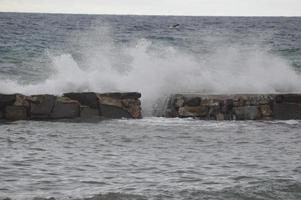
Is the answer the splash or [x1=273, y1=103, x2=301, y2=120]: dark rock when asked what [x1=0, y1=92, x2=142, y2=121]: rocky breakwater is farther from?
[x1=273, y1=103, x2=301, y2=120]: dark rock

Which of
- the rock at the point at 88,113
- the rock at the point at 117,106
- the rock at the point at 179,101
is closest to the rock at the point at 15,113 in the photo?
the rock at the point at 88,113

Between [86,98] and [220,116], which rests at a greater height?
[86,98]

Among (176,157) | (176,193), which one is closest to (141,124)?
(176,157)

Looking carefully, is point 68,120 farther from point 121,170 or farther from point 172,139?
point 121,170

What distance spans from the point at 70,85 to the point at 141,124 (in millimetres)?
3275

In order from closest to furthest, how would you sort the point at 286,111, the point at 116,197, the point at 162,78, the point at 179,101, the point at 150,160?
1. the point at 116,197
2. the point at 150,160
3. the point at 179,101
4. the point at 286,111
5. the point at 162,78

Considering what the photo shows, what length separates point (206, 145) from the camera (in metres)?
9.34

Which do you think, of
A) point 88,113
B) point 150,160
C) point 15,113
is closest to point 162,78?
point 88,113

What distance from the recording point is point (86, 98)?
12016 mm

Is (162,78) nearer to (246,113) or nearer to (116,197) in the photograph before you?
(246,113)

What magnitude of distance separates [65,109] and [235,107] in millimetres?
3271

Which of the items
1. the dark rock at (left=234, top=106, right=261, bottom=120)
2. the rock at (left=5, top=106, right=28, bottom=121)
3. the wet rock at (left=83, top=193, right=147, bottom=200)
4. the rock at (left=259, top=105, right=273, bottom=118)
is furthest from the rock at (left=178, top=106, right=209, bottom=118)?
the wet rock at (left=83, top=193, right=147, bottom=200)

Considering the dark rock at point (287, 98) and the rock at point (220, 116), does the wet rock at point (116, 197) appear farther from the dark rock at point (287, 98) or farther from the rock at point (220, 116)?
the dark rock at point (287, 98)

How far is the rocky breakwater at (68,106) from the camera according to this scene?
1169 centimetres
